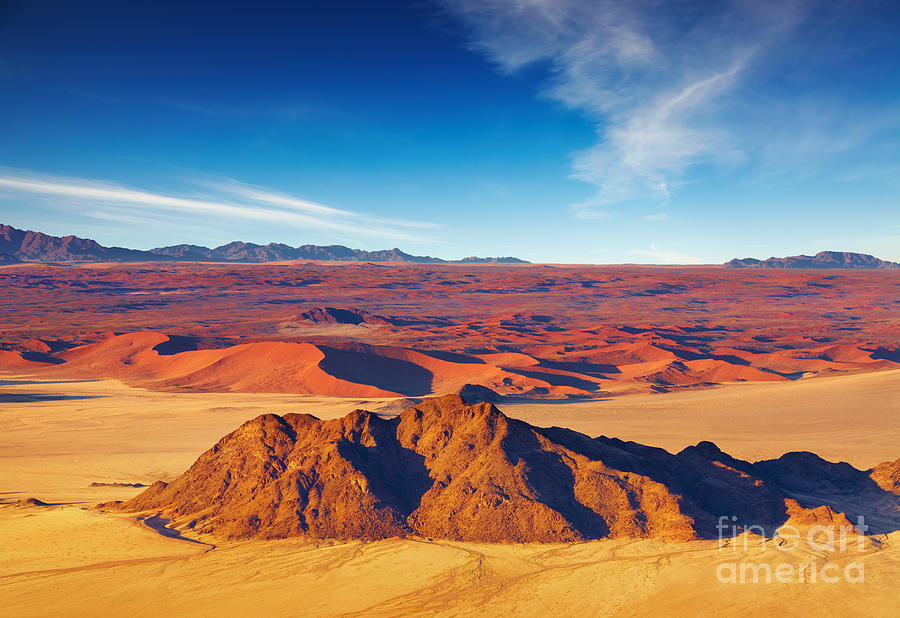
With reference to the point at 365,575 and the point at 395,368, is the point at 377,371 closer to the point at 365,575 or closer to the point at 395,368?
the point at 395,368

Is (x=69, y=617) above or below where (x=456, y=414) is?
below

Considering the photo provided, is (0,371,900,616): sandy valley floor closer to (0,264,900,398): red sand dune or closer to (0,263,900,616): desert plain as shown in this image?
(0,263,900,616): desert plain

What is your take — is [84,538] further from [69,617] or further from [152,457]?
[152,457]

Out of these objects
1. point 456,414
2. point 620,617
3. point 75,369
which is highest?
point 456,414

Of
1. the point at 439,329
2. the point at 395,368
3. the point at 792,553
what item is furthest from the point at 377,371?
the point at 792,553

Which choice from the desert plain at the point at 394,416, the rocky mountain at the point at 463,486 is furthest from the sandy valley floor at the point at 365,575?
the rocky mountain at the point at 463,486

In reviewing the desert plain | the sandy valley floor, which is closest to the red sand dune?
the desert plain

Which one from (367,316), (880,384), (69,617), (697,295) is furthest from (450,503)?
(697,295)
